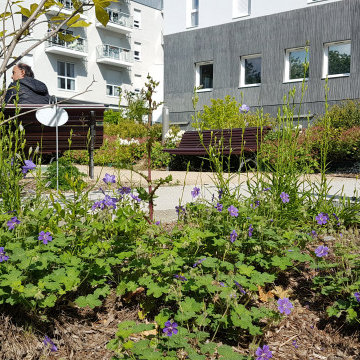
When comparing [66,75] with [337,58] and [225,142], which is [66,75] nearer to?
[337,58]

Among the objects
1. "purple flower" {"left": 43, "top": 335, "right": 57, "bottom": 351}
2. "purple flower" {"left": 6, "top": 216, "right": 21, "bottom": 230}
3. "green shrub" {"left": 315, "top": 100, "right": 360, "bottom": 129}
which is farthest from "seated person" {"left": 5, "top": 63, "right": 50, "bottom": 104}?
"green shrub" {"left": 315, "top": 100, "right": 360, "bottom": 129}

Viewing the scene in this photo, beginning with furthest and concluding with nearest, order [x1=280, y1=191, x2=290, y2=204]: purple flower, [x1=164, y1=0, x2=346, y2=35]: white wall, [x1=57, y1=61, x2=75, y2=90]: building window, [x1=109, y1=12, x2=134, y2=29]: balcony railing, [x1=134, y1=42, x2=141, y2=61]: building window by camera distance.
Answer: [x1=134, y1=42, x2=141, y2=61]: building window < [x1=109, y1=12, x2=134, y2=29]: balcony railing < [x1=57, y1=61, x2=75, y2=90]: building window < [x1=164, y1=0, x2=346, y2=35]: white wall < [x1=280, y1=191, x2=290, y2=204]: purple flower

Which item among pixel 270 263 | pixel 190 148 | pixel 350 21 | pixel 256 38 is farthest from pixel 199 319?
pixel 256 38

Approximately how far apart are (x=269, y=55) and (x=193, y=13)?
4975mm


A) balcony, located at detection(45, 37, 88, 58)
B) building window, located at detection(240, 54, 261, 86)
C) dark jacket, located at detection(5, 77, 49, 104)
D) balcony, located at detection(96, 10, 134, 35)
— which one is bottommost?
dark jacket, located at detection(5, 77, 49, 104)

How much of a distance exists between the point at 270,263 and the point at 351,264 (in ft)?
1.30

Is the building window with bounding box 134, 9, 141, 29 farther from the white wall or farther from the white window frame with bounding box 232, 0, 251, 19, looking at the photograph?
the white window frame with bounding box 232, 0, 251, 19

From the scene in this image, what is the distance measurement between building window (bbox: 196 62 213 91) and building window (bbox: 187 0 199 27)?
6.68ft

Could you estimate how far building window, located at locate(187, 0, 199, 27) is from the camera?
2015 centimetres

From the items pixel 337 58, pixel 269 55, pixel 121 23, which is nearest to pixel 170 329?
pixel 337 58

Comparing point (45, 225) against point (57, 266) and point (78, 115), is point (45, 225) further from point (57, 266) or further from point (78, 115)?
point (78, 115)

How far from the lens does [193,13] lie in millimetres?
20312

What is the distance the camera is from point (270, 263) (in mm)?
2246

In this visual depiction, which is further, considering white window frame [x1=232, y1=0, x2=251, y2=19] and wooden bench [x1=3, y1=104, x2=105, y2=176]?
white window frame [x1=232, y1=0, x2=251, y2=19]
